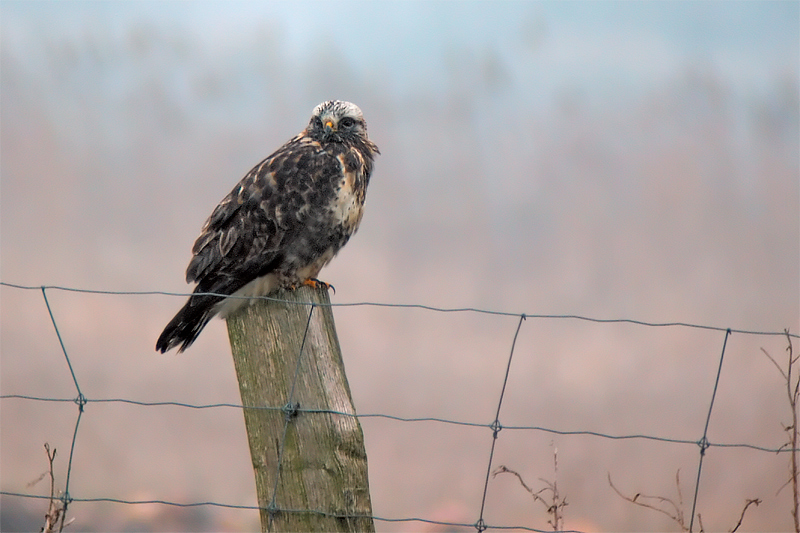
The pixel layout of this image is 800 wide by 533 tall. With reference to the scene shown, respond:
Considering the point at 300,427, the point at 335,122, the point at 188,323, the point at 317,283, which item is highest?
the point at 335,122

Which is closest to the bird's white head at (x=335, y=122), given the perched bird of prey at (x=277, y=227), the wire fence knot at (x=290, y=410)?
the perched bird of prey at (x=277, y=227)

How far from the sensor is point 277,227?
2.43 metres

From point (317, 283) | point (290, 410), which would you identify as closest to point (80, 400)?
point (290, 410)

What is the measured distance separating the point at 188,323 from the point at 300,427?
2.43 ft

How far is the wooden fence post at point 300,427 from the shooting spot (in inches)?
66.0

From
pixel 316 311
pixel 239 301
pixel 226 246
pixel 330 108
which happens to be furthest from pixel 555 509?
pixel 330 108

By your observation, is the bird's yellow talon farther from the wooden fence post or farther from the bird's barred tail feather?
the wooden fence post

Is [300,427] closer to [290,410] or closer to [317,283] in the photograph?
[290,410]

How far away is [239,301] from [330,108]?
1.02m

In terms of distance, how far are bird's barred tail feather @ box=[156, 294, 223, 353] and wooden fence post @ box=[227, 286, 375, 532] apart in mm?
515

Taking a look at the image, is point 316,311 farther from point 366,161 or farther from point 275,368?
point 366,161

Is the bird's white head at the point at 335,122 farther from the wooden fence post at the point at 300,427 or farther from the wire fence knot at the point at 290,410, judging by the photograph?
the wire fence knot at the point at 290,410

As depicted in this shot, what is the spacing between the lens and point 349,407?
5.71 feet

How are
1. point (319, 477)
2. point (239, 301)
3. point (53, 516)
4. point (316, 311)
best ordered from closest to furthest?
point (319, 477) < point (316, 311) < point (53, 516) < point (239, 301)
